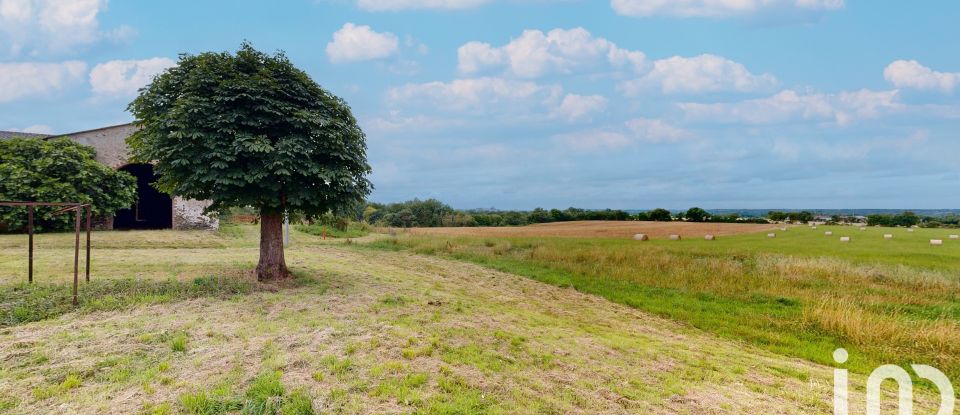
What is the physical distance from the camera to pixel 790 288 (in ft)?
50.5

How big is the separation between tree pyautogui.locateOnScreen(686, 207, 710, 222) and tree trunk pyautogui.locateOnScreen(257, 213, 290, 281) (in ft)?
180

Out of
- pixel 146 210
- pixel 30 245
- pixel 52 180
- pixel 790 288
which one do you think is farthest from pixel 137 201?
pixel 790 288

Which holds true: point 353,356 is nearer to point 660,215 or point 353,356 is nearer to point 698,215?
point 660,215

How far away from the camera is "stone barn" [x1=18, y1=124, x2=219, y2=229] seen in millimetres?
25797

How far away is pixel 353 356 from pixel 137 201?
29.8m

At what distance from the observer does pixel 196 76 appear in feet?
35.5

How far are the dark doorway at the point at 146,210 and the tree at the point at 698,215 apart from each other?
179ft

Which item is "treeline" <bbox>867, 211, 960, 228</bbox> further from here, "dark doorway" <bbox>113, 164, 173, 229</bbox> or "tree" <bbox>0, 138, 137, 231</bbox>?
"tree" <bbox>0, 138, 137, 231</bbox>

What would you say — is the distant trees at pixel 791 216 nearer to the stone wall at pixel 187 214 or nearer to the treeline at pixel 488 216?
the treeline at pixel 488 216

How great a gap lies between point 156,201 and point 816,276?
38962mm

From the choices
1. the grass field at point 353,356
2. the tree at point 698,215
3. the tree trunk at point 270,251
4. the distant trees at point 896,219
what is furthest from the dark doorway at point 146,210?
the distant trees at point 896,219

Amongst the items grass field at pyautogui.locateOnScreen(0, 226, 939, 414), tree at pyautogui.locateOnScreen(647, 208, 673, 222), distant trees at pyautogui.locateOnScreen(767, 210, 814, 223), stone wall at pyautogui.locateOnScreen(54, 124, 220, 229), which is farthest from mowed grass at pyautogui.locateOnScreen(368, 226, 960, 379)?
distant trees at pyautogui.locateOnScreen(767, 210, 814, 223)

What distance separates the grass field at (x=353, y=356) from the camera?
197 inches

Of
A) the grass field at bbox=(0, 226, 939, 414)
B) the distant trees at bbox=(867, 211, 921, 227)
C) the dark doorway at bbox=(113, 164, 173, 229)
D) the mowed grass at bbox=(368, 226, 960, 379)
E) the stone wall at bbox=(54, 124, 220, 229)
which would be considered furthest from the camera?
the distant trees at bbox=(867, 211, 921, 227)
